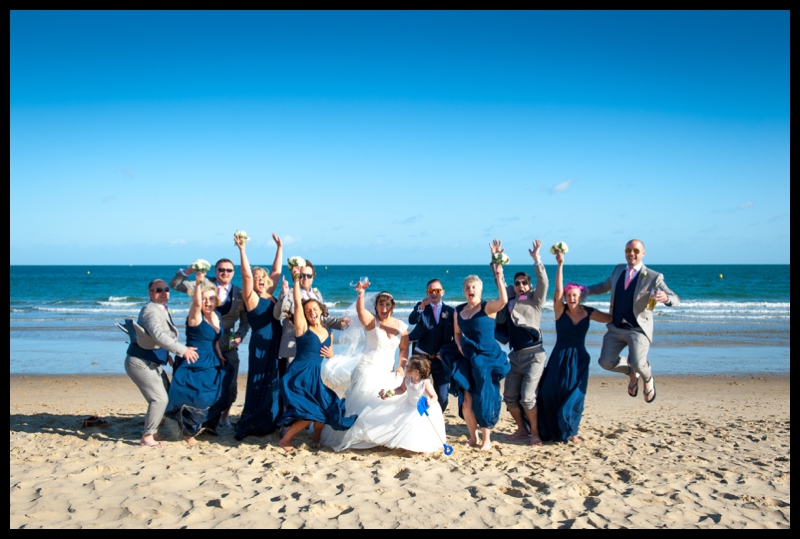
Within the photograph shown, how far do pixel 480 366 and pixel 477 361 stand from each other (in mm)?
62

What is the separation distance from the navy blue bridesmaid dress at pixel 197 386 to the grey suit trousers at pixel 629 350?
4.37 metres

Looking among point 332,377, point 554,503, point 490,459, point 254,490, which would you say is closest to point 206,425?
point 332,377

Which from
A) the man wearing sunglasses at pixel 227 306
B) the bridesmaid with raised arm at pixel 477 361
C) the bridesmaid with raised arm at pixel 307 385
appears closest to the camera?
the bridesmaid with raised arm at pixel 307 385

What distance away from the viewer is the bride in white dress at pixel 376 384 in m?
6.37

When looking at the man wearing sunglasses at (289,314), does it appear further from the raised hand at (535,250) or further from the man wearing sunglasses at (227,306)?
the raised hand at (535,250)

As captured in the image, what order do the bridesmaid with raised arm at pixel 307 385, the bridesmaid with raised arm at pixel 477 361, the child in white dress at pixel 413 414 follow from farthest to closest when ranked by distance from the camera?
the bridesmaid with raised arm at pixel 477 361, the bridesmaid with raised arm at pixel 307 385, the child in white dress at pixel 413 414

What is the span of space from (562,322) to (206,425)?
4253 mm

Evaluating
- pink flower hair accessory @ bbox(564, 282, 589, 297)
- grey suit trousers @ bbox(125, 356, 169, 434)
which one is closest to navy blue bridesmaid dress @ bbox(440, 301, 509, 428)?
pink flower hair accessory @ bbox(564, 282, 589, 297)

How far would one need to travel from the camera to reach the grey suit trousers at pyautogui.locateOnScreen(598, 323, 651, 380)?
6598 millimetres

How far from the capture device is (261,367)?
684 centimetres

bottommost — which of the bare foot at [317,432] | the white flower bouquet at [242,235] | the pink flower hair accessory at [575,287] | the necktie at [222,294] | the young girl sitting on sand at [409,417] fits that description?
the bare foot at [317,432]

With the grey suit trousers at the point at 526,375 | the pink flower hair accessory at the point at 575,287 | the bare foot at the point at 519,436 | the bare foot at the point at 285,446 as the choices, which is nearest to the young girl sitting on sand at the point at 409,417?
the bare foot at the point at 285,446

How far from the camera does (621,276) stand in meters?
6.73
